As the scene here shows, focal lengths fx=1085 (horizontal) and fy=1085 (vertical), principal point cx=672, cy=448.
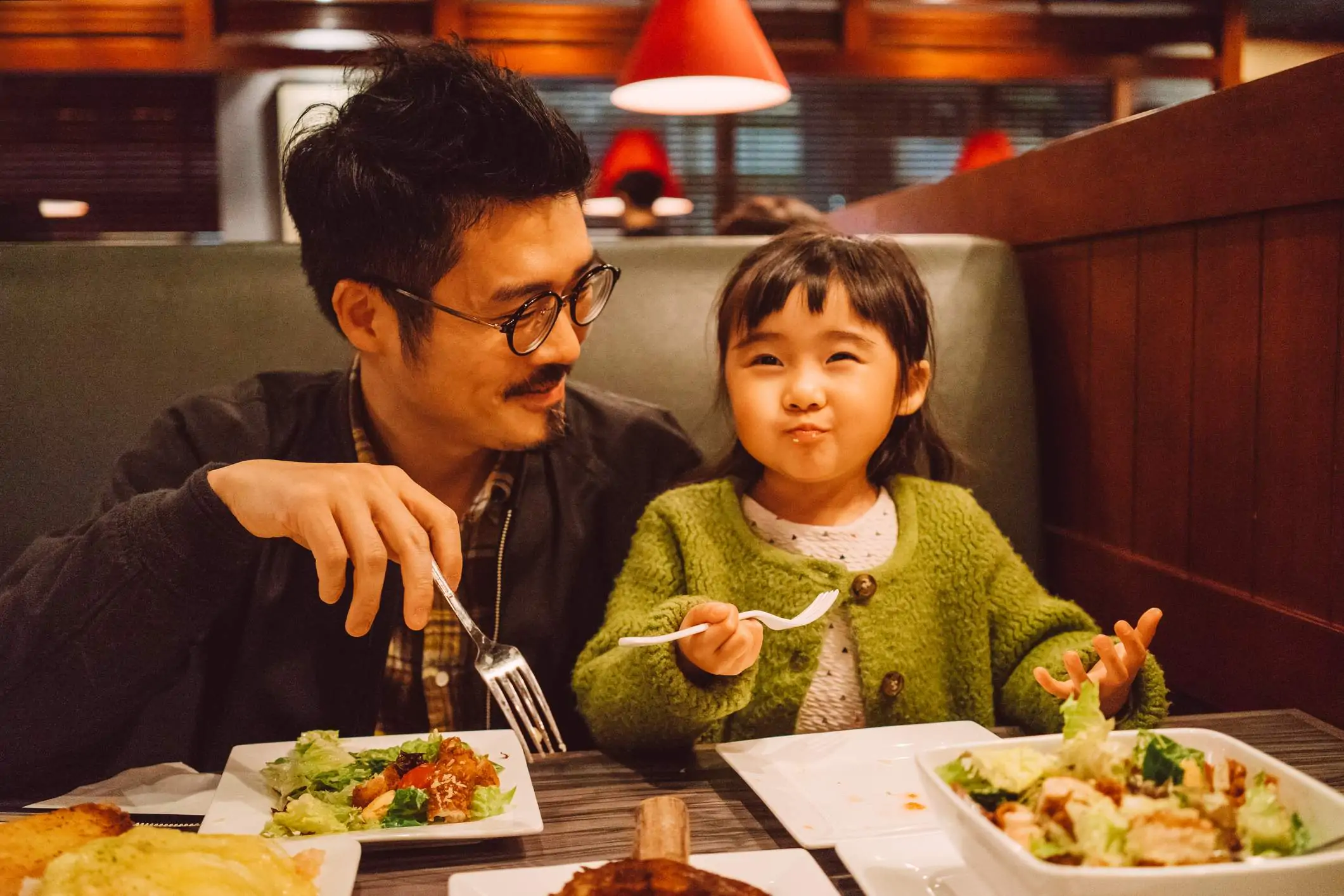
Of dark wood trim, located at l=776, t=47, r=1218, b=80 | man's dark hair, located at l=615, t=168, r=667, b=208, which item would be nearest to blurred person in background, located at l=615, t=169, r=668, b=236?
man's dark hair, located at l=615, t=168, r=667, b=208

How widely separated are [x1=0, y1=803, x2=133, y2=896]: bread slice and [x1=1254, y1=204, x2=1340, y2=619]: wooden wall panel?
1.42 metres

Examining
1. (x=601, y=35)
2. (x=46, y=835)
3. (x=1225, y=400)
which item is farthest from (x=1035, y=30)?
(x=46, y=835)

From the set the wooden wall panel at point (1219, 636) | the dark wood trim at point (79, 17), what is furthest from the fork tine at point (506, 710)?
the dark wood trim at point (79, 17)

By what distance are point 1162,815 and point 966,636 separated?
0.79 meters

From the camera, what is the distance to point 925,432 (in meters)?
1.75

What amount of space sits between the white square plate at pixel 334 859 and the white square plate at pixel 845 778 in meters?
0.38

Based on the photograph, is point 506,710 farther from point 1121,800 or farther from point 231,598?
point 1121,800

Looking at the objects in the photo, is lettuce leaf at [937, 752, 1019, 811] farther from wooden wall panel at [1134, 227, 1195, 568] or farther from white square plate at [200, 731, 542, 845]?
wooden wall panel at [1134, 227, 1195, 568]

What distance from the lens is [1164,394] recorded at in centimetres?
175

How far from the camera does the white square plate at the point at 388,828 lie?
0.99 meters

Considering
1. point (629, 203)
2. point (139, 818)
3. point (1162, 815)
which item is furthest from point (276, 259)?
point (629, 203)

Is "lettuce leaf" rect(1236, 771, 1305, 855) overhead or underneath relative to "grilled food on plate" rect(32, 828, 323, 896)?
overhead

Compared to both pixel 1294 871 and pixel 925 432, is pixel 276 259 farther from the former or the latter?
pixel 1294 871

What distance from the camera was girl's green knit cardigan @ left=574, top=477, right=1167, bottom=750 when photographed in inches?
56.0
